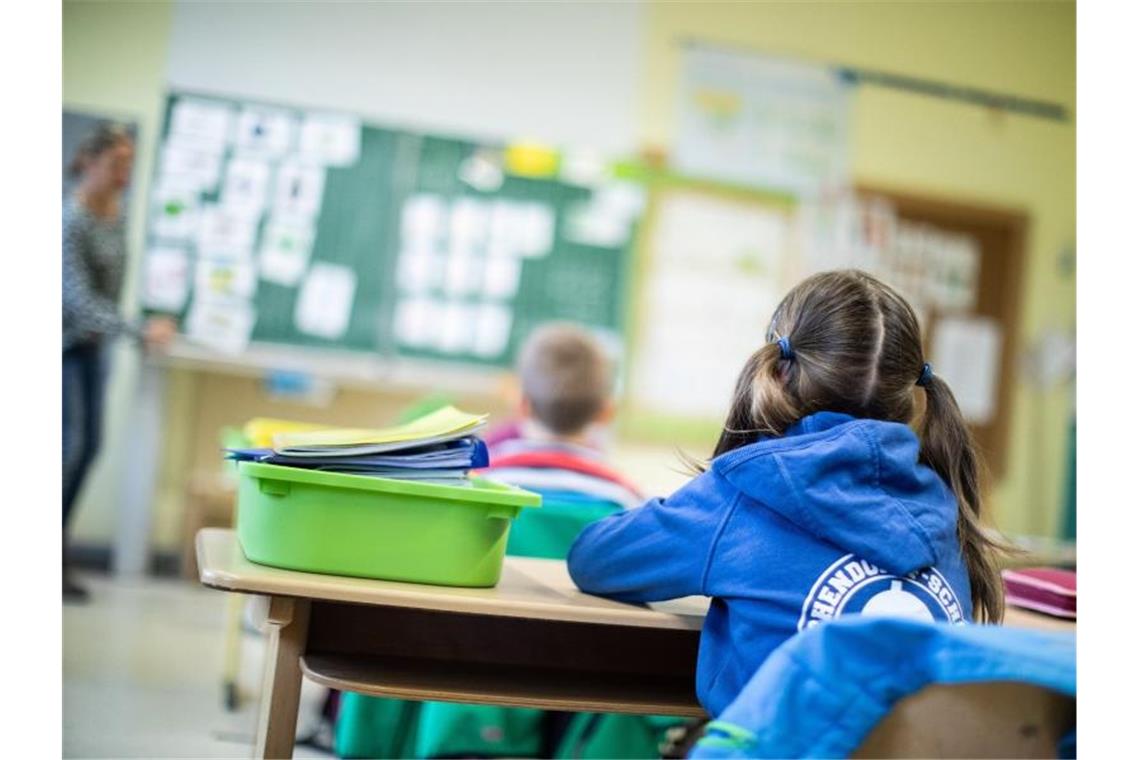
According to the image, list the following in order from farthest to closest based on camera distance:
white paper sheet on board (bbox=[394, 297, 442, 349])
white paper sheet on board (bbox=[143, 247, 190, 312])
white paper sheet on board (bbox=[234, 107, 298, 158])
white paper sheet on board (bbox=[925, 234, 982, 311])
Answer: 1. white paper sheet on board (bbox=[925, 234, 982, 311])
2. white paper sheet on board (bbox=[394, 297, 442, 349])
3. white paper sheet on board (bbox=[234, 107, 298, 158])
4. white paper sheet on board (bbox=[143, 247, 190, 312])

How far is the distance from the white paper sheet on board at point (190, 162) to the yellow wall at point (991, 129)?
256 centimetres

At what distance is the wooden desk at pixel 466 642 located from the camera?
1.36 metres

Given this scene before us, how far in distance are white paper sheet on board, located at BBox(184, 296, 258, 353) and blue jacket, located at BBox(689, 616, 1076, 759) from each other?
14.6 ft

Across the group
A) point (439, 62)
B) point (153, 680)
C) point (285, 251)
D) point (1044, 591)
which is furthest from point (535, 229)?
point (1044, 591)

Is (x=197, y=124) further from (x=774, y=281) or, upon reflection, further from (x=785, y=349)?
(x=785, y=349)

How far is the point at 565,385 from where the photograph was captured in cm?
258

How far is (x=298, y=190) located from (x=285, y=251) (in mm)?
262

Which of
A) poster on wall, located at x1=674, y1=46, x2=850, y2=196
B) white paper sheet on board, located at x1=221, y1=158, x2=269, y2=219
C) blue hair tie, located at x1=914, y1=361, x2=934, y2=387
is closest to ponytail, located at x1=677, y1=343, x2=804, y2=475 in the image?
blue hair tie, located at x1=914, y1=361, x2=934, y2=387

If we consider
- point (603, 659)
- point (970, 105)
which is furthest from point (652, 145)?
point (603, 659)

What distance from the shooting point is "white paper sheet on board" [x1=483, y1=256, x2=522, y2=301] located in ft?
18.1

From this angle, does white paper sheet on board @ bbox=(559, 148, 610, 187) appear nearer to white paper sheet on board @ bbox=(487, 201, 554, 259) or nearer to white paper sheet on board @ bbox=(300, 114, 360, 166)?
white paper sheet on board @ bbox=(487, 201, 554, 259)

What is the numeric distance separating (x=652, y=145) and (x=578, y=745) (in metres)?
3.92
